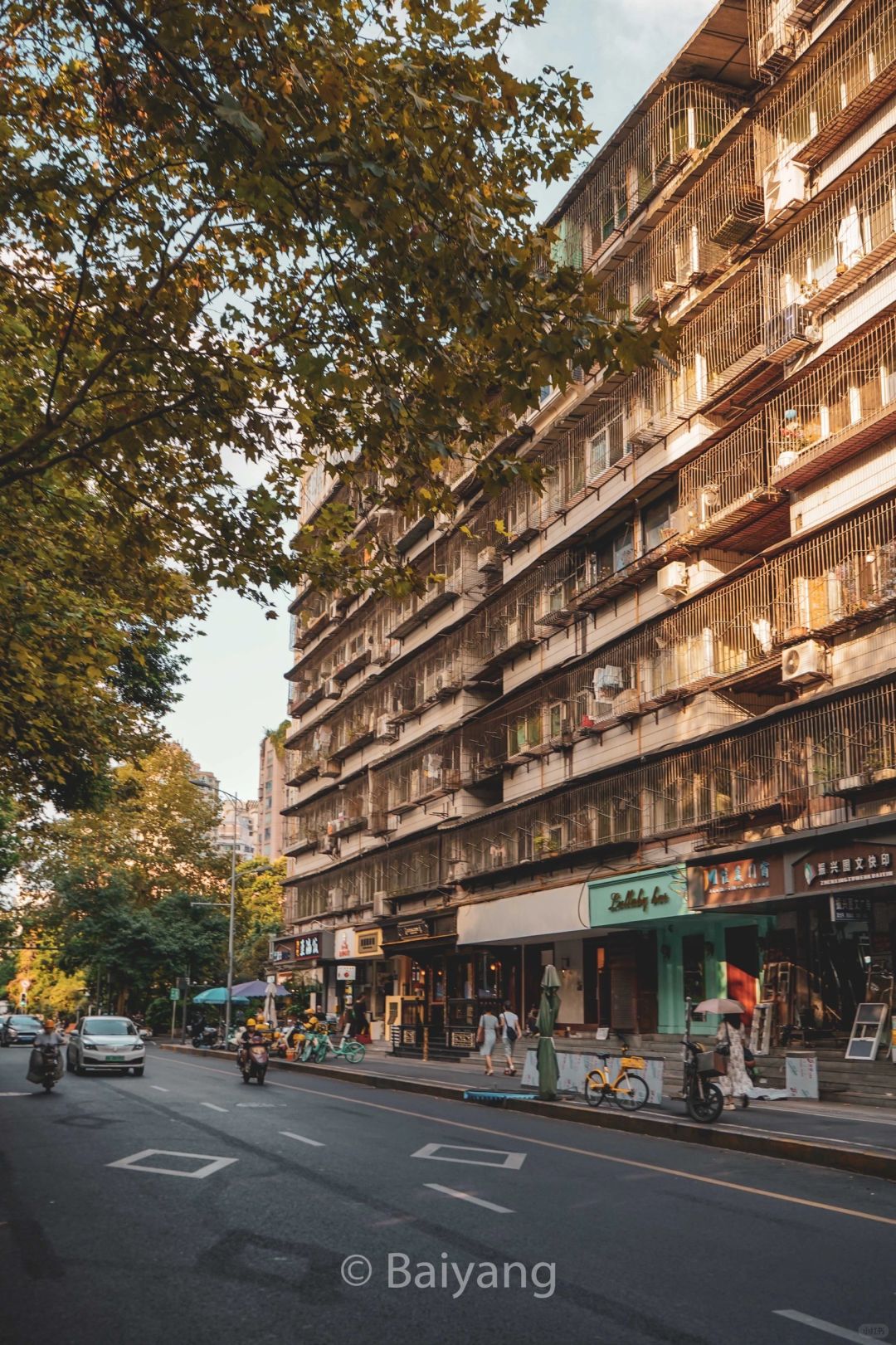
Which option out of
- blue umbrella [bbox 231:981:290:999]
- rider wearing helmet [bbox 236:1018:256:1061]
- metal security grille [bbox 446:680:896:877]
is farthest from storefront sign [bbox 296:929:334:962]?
rider wearing helmet [bbox 236:1018:256:1061]

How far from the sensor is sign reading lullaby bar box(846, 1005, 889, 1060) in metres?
21.8

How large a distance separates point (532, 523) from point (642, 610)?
27.5ft

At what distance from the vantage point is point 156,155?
35.3 ft

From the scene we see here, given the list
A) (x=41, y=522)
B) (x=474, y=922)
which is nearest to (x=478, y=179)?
(x=41, y=522)

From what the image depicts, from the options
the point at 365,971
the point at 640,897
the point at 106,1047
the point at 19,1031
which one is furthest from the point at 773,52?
the point at 19,1031

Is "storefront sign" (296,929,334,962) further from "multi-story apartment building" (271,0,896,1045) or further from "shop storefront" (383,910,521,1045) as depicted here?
"multi-story apartment building" (271,0,896,1045)

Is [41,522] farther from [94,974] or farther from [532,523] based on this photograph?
[94,974]

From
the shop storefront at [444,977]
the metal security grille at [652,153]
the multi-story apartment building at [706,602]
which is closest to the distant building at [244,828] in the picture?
the shop storefront at [444,977]

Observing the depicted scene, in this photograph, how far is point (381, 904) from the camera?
167 ft

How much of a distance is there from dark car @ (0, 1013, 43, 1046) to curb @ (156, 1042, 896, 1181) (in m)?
38.7

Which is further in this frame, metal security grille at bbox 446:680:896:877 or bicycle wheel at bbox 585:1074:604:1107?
metal security grille at bbox 446:680:896:877

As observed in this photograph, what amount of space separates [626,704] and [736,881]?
710cm

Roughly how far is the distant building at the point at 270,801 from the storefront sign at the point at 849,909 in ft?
317

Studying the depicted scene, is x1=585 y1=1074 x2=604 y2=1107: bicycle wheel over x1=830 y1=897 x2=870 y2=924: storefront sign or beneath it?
beneath
